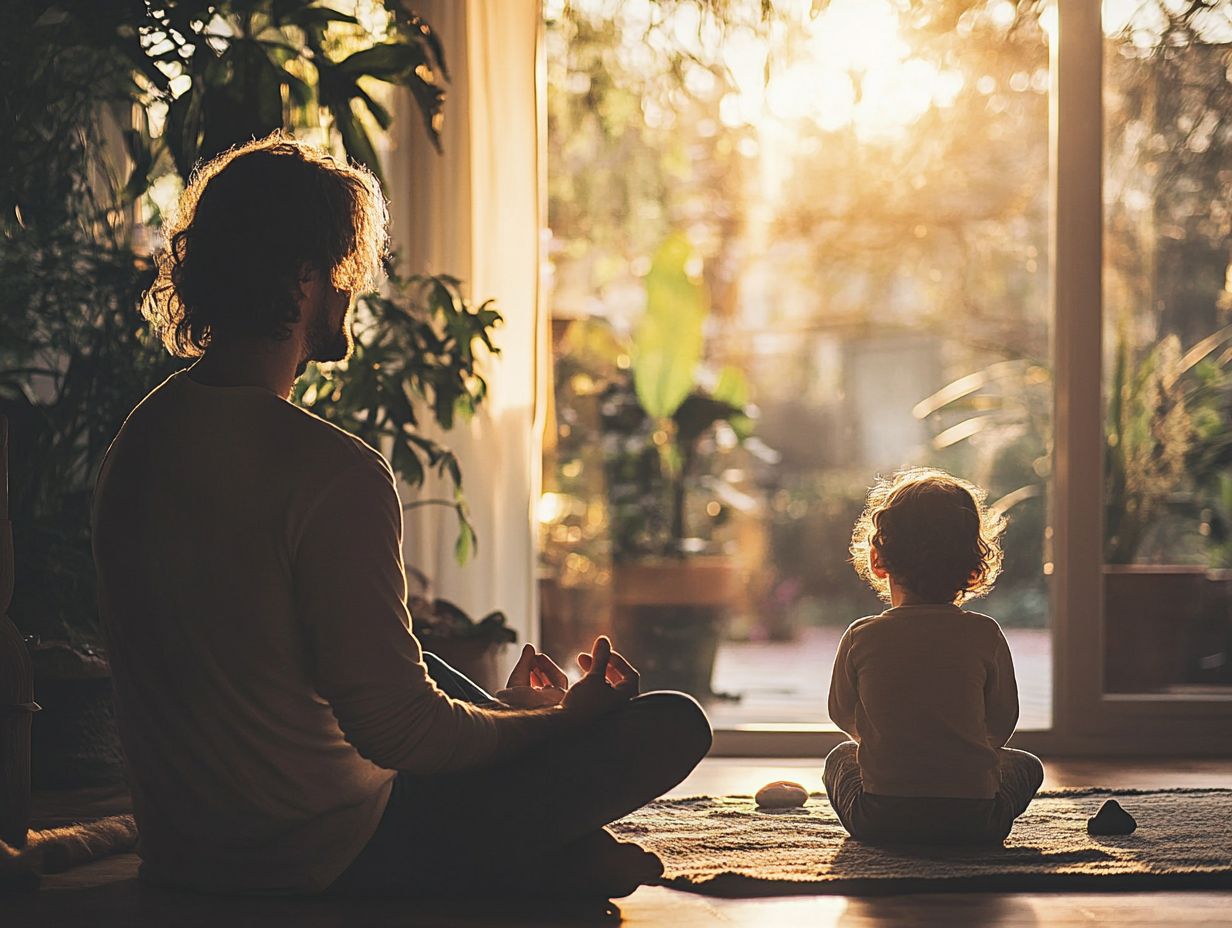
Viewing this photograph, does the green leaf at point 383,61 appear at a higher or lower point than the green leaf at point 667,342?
higher

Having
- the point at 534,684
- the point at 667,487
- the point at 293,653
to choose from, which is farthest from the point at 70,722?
the point at 667,487

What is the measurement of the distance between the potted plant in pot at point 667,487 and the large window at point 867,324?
0.01 m

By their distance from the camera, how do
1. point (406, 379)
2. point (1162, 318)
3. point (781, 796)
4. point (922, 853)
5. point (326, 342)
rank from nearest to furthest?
1. point (326, 342)
2. point (922, 853)
3. point (781, 796)
4. point (406, 379)
5. point (1162, 318)

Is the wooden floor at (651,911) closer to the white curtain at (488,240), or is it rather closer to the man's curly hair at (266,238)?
the man's curly hair at (266,238)

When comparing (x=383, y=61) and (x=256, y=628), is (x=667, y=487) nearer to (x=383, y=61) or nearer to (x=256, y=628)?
(x=383, y=61)

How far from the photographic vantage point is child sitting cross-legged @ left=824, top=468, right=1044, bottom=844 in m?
2.26

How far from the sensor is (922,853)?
224 centimetres

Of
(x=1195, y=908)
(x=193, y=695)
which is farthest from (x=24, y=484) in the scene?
(x=1195, y=908)

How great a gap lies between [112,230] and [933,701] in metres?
2.07

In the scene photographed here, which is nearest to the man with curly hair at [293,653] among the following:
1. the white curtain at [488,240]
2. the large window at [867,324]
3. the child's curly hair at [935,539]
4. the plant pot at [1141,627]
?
the child's curly hair at [935,539]

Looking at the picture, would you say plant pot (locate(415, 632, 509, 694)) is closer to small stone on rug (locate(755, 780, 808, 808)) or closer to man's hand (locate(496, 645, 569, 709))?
small stone on rug (locate(755, 780, 808, 808))

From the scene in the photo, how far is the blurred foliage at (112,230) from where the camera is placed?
2785 millimetres

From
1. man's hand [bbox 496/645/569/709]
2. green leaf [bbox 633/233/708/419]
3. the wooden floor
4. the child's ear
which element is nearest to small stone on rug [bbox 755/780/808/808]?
the child's ear

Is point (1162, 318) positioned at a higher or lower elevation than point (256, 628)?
higher
